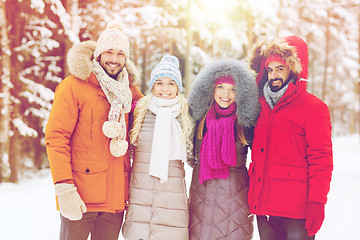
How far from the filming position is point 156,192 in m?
3.26

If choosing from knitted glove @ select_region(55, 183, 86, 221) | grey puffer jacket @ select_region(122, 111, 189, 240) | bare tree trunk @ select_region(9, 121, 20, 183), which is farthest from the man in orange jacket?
bare tree trunk @ select_region(9, 121, 20, 183)

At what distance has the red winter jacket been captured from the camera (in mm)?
2883

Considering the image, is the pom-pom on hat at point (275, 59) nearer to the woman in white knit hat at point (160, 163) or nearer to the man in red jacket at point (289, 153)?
the man in red jacket at point (289, 153)

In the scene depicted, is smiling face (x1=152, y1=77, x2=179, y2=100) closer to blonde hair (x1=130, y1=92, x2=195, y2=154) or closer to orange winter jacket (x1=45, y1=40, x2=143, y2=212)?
blonde hair (x1=130, y1=92, x2=195, y2=154)

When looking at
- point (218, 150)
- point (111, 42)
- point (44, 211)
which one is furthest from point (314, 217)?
point (44, 211)

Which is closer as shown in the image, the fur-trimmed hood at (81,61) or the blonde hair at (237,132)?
the fur-trimmed hood at (81,61)

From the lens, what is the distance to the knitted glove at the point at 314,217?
2826 mm

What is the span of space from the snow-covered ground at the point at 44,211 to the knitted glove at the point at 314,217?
2589 mm

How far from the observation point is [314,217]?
2.84 meters

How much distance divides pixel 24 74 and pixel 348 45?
20462mm

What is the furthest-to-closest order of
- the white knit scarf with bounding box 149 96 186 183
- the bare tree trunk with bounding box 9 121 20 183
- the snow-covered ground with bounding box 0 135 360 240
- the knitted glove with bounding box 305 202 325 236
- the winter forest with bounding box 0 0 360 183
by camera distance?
the bare tree trunk with bounding box 9 121 20 183, the winter forest with bounding box 0 0 360 183, the snow-covered ground with bounding box 0 135 360 240, the white knit scarf with bounding box 149 96 186 183, the knitted glove with bounding box 305 202 325 236

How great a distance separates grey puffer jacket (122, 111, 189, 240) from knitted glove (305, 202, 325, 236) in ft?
3.87

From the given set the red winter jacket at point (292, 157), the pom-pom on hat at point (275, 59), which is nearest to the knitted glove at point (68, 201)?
the red winter jacket at point (292, 157)

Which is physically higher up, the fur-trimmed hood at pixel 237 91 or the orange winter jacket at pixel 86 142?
the fur-trimmed hood at pixel 237 91
